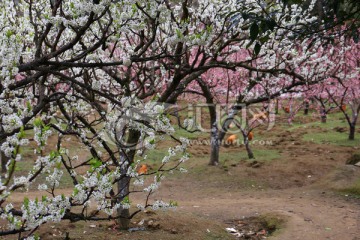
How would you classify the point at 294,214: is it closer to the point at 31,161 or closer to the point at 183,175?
the point at 183,175

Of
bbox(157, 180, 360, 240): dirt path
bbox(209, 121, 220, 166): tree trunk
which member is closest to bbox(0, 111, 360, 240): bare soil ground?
bbox(157, 180, 360, 240): dirt path

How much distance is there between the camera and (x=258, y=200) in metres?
9.81

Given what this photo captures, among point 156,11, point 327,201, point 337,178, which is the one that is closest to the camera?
point 156,11

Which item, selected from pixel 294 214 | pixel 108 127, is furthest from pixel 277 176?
pixel 108 127

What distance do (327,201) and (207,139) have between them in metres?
10.1

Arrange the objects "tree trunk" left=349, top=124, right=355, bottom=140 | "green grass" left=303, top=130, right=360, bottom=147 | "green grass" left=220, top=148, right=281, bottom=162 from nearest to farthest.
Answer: "green grass" left=220, top=148, right=281, bottom=162 < "green grass" left=303, top=130, right=360, bottom=147 < "tree trunk" left=349, top=124, right=355, bottom=140

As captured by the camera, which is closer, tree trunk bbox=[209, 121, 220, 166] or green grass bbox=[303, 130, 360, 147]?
tree trunk bbox=[209, 121, 220, 166]

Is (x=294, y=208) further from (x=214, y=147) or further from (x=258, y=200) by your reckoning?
→ (x=214, y=147)

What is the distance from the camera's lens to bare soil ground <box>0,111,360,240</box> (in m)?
6.87

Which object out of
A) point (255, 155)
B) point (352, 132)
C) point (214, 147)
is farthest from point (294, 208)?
point (352, 132)

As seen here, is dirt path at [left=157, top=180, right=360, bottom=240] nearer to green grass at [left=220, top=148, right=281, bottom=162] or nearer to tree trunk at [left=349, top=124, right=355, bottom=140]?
green grass at [left=220, top=148, right=281, bottom=162]

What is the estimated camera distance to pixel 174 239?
21.1ft

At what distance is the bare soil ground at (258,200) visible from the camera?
6871 mm

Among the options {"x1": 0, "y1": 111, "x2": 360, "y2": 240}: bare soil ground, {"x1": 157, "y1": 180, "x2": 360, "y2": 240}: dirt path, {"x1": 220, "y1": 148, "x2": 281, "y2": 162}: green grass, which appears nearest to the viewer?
{"x1": 0, "y1": 111, "x2": 360, "y2": 240}: bare soil ground
